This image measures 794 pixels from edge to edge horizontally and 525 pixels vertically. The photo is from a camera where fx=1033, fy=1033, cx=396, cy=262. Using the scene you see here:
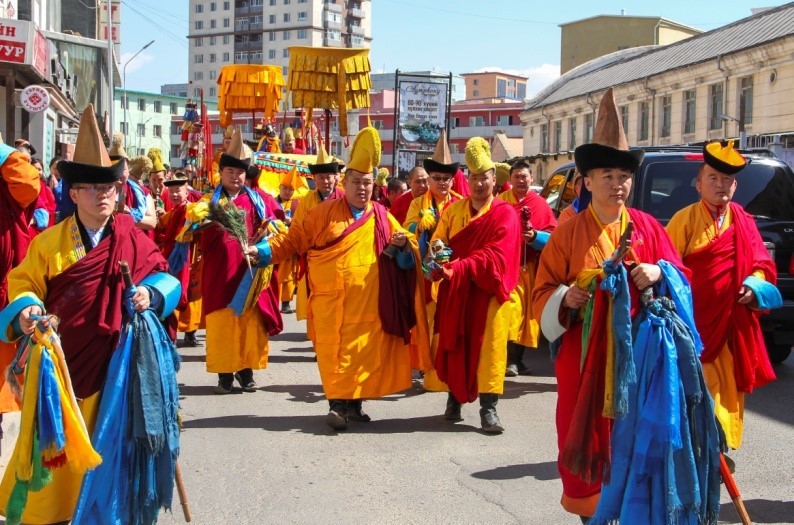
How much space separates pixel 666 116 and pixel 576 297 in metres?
32.6

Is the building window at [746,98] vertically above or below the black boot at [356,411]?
above

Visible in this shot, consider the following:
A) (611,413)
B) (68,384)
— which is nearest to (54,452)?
(68,384)

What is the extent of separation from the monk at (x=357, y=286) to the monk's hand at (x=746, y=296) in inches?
104

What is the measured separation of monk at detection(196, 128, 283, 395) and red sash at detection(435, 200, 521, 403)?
79.0 inches

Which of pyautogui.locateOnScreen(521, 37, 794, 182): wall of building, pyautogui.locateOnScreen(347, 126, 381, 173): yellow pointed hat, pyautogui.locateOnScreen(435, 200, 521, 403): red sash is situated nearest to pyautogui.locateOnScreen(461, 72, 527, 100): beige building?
pyautogui.locateOnScreen(521, 37, 794, 182): wall of building

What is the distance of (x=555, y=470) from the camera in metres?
6.30

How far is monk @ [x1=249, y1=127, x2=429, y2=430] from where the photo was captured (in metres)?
7.26

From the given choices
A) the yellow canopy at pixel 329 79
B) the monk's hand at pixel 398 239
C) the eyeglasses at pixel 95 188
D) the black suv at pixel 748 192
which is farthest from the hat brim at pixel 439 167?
the yellow canopy at pixel 329 79

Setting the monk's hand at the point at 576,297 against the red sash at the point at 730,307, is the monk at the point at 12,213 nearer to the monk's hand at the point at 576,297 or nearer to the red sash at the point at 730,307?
the monk's hand at the point at 576,297

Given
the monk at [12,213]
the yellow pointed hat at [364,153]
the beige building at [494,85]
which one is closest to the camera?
the monk at [12,213]

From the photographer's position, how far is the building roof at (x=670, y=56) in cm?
2953

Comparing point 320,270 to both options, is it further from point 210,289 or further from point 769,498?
point 769,498

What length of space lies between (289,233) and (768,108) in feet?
78.3

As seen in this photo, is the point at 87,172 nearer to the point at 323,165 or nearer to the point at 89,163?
the point at 89,163
